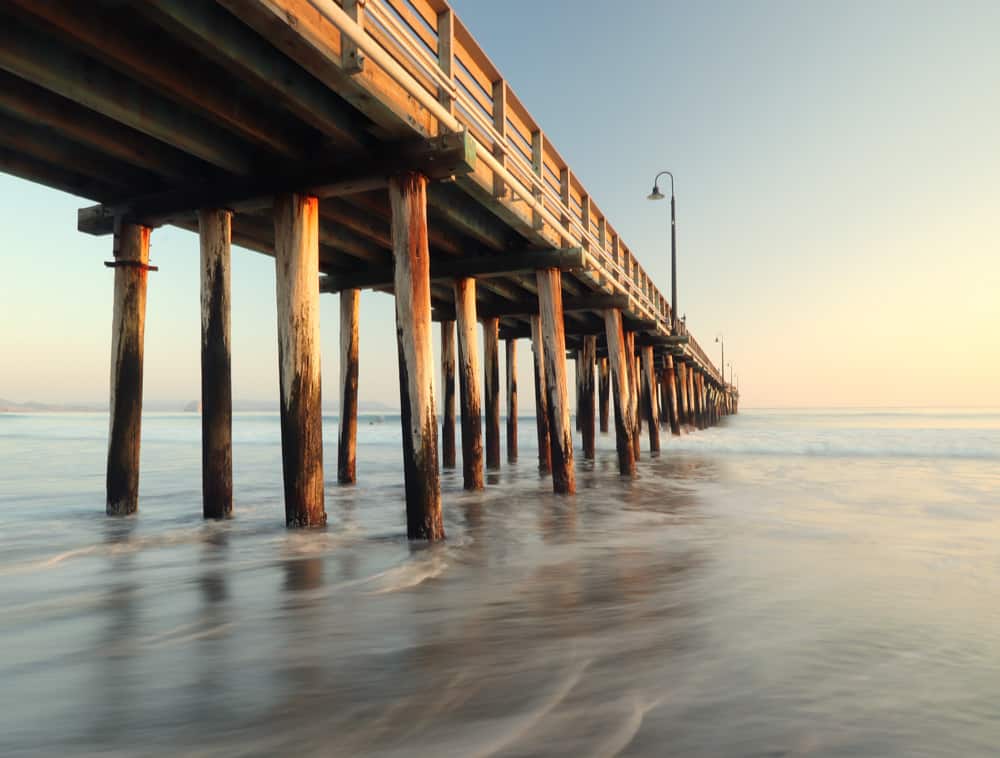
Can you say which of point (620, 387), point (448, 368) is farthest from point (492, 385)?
point (620, 387)

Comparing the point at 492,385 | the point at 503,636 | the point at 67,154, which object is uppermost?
the point at 67,154

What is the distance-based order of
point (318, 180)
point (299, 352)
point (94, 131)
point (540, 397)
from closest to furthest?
point (94, 131), point (318, 180), point (299, 352), point (540, 397)

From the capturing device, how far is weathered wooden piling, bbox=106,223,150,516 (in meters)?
7.44

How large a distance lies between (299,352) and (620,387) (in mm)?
8365

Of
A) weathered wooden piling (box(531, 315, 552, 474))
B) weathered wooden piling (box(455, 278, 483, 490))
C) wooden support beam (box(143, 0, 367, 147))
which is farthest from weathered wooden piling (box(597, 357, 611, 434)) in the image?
wooden support beam (box(143, 0, 367, 147))

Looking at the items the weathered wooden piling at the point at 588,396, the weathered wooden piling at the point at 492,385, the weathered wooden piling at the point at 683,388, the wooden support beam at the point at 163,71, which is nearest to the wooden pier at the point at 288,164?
the wooden support beam at the point at 163,71

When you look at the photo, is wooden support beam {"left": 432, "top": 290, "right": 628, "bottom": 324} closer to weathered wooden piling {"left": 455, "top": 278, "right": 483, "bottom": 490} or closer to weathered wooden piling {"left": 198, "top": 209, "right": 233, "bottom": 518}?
weathered wooden piling {"left": 455, "top": 278, "right": 483, "bottom": 490}

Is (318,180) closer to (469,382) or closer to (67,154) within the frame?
(67,154)

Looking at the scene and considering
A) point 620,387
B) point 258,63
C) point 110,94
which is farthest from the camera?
point 620,387

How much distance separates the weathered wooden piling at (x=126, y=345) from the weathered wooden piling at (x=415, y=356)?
380cm

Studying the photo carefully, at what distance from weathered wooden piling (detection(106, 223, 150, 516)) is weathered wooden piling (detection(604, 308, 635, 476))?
8.69m

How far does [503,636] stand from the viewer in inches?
139

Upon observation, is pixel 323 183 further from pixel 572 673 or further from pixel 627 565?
pixel 572 673

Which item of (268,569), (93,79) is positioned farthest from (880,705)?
(93,79)
